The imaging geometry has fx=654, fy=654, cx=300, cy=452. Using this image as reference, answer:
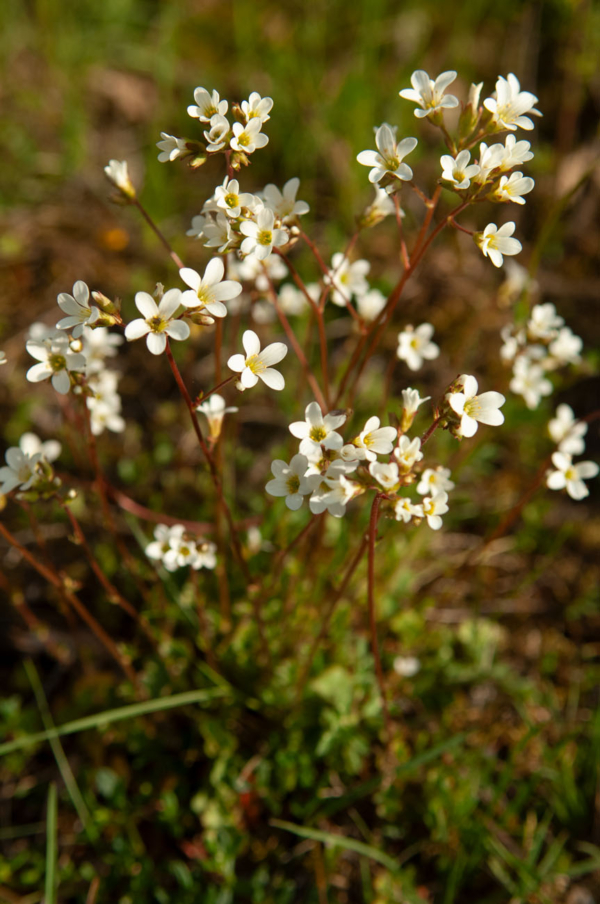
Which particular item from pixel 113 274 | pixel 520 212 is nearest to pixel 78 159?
pixel 113 274

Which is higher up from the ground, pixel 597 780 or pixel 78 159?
pixel 78 159

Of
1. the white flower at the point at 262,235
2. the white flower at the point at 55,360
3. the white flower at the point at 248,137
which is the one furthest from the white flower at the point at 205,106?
the white flower at the point at 55,360

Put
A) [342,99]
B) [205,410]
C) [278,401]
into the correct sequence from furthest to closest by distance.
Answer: [342,99] < [278,401] < [205,410]

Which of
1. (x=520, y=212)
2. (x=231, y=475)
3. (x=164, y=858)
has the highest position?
(x=520, y=212)

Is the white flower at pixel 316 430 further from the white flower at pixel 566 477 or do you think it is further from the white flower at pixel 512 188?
the white flower at pixel 566 477

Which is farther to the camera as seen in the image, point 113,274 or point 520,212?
point 520,212

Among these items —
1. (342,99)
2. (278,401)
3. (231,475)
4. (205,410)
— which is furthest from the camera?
(342,99)

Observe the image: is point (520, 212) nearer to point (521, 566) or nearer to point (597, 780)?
point (521, 566)
